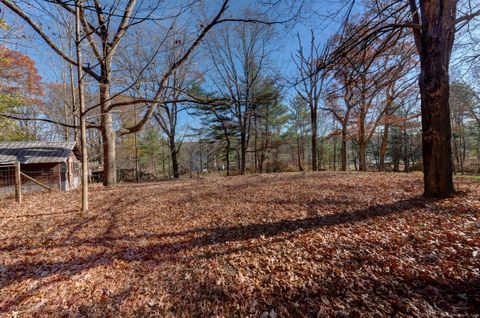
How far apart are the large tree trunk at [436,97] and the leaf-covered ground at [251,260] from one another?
607 millimetres

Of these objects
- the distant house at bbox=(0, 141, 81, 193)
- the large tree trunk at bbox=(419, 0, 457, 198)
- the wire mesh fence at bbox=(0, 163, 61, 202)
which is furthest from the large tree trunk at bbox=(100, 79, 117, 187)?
the large tree trunk at bbox=(419, 0, 457, 198)

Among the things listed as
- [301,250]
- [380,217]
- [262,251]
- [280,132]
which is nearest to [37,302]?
[262,251]

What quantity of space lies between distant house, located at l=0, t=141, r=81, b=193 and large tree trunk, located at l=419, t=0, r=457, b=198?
19.4 metres

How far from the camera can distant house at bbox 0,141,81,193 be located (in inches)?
513

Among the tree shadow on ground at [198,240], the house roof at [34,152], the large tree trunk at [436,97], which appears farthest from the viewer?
the house roof at [34,152]

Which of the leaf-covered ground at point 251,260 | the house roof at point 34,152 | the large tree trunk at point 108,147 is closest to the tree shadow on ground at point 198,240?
the leaf-covered ground at point 251,260

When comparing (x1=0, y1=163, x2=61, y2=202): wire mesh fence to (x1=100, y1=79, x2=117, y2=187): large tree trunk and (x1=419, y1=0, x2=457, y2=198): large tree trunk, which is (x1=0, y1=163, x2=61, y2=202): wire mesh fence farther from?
(x1=419, y1=0, x2=457, y2=198): large tree trunk

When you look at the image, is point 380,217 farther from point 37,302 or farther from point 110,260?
point 37,302

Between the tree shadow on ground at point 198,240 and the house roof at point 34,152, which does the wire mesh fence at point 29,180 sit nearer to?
the house roof at point 34,152

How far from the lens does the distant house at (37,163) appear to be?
513 inches

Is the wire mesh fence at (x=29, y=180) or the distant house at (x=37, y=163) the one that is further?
the distant house at (x=37, y=163)

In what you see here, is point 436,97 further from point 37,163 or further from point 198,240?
point 37,163

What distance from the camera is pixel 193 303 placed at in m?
2.17

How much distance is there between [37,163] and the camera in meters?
14.0
